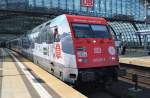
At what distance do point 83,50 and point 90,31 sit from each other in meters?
1.16

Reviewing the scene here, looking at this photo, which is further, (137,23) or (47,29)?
(137,23)

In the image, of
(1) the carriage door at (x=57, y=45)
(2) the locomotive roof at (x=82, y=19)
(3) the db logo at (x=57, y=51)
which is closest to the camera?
(2) the locomotive roof at (x=82, y=19)

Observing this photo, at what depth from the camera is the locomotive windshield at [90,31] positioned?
41.2 feet

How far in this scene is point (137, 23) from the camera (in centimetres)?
5581

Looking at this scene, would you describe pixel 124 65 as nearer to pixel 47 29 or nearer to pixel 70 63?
pixel 47 29

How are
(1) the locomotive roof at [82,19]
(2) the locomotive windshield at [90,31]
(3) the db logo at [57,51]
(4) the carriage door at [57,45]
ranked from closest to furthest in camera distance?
1. (2) the locomotive windshield at [90,31]
2. (1) the locomotive roof at [82,19]
3. (3) the db logo at [57,51]
4. (4) the carriage door at [57,45]

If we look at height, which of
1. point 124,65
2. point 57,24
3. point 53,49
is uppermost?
point 57,24

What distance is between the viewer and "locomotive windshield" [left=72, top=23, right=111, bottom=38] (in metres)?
12.5

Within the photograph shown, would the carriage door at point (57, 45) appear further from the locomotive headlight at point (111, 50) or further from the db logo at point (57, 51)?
the locomotive headlight at point (111, 50)

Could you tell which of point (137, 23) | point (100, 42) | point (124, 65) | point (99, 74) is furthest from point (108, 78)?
point (137, 23)

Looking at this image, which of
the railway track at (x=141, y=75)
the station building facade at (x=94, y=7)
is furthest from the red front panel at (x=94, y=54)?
the station building facade at (x=94, y=7)

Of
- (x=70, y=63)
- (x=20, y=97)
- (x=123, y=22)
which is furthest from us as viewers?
(x=123, y=22)

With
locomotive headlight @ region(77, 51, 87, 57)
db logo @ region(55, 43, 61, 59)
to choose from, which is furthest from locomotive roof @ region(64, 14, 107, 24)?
locomotive headlight @ region(77, 51, 87, 57)

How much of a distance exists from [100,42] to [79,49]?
110cm
